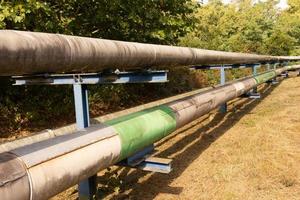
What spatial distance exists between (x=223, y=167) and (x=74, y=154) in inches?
150

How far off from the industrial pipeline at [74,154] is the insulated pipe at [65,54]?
25.0 inches

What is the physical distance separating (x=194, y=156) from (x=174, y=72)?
11.6 meters


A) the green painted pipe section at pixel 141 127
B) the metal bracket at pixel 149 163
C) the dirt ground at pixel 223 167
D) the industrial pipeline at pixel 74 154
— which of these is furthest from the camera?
the dirt ground at pixel 223 167

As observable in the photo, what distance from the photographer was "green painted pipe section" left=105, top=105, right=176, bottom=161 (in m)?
4.09

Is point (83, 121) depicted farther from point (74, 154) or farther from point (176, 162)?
point (176, 162)

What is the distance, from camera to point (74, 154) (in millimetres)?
3256

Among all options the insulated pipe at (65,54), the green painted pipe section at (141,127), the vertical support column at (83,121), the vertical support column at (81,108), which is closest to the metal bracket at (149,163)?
the green painted pipe section at (141,127)

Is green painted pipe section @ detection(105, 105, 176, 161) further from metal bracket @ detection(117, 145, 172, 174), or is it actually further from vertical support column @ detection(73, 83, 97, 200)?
vertical support column @ detection(73, 83, 97, 200)

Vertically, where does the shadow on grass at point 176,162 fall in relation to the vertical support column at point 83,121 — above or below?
below

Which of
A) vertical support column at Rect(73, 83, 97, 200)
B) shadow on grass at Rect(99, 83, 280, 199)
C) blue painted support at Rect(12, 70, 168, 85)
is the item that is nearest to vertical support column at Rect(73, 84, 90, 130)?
vertical support column at Rect(73, 83, 97, 200)

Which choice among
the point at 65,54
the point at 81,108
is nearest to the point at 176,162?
the point at 81,108

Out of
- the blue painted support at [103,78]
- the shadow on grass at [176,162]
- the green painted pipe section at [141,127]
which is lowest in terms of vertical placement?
the shadow on grass at [176,162]

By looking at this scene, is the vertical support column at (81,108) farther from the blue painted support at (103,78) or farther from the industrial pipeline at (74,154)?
the industrial pipeline at (74,154)

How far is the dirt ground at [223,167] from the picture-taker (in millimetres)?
5371
